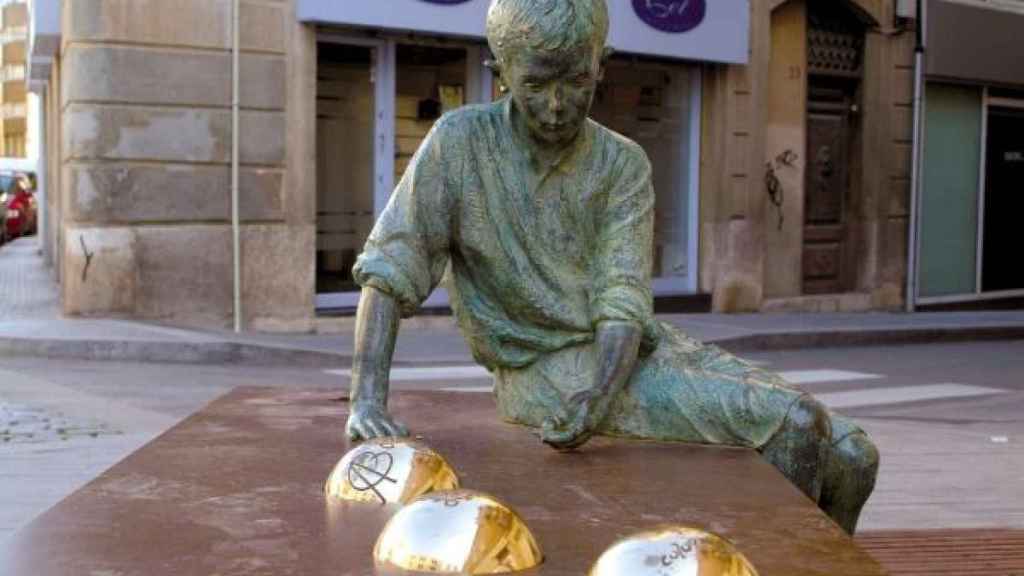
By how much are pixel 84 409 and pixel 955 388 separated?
244 inches

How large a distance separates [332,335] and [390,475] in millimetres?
10562

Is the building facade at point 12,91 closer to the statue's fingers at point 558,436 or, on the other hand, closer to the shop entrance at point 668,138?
the shop entrance at point 668,138

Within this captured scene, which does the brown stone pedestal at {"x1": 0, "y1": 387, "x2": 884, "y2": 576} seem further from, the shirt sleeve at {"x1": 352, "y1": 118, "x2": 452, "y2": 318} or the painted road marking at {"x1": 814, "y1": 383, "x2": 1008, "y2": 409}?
the painted road marking at {"x1": 814, "y1": 383, "x2": 1008, "y2": 409}

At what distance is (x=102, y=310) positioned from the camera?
1248cm

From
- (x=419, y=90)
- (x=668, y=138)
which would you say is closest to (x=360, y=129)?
(x=419, y=90)

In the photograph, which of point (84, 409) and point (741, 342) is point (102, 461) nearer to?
point (84, 409)

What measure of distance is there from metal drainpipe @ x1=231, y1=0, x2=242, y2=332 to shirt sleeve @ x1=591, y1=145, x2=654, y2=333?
967cm

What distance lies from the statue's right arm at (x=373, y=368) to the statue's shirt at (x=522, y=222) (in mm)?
128

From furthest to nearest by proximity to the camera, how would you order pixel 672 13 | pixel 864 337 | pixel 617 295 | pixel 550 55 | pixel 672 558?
pixel 672 13 → pixel 864 337 → pixel 617 295 → pixel 550 55 → pixel 672 558

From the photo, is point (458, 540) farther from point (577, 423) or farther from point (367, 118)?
point (367, 118)

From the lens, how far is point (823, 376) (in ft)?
37.9

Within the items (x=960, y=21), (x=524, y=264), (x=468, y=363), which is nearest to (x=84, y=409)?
(x=468, y=363)

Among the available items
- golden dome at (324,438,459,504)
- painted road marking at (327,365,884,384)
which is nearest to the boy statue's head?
golden dome at (324,438,459,504)

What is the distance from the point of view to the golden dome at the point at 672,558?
202cm
